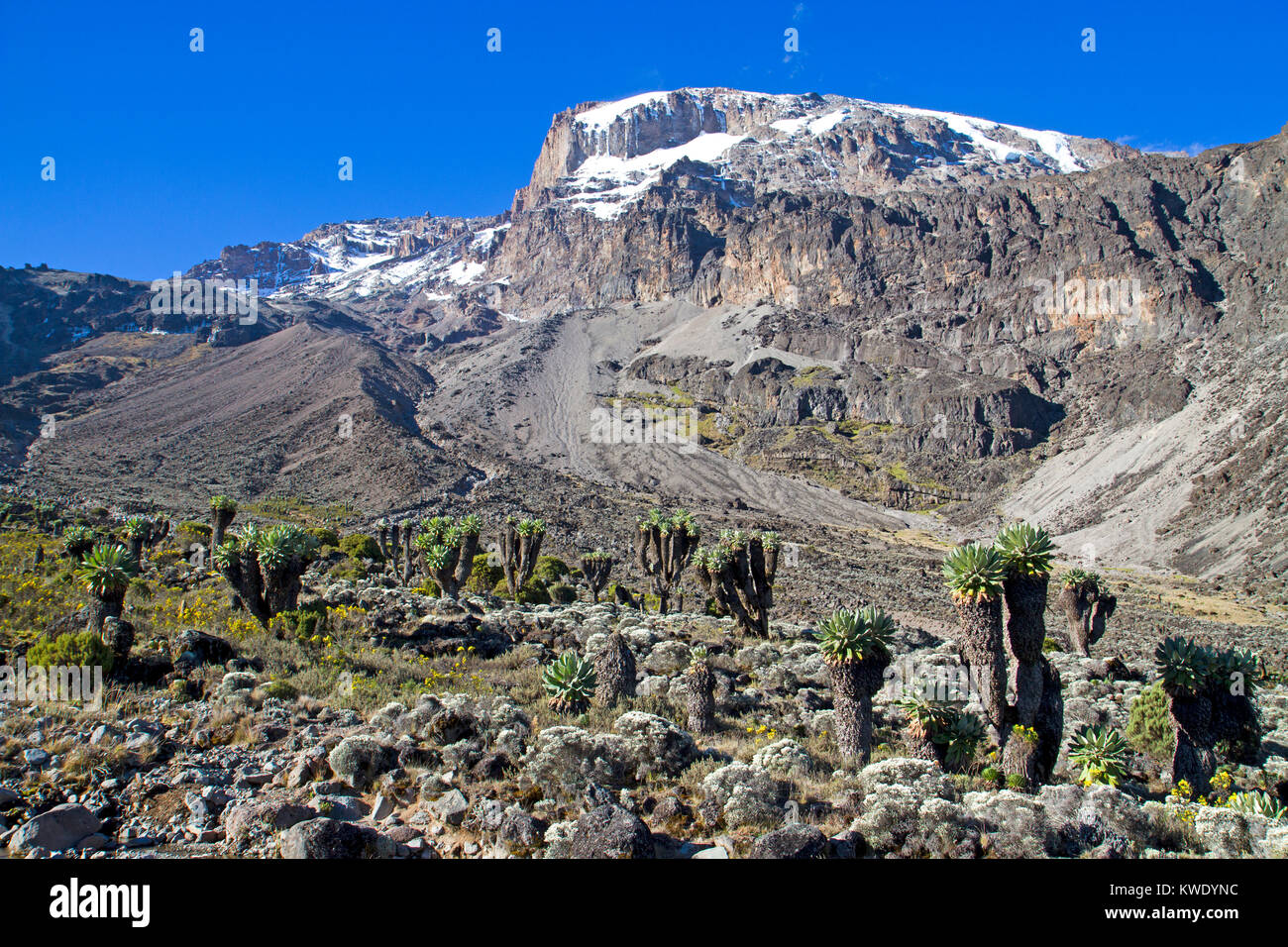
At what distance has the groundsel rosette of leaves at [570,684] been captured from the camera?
47.3 feet

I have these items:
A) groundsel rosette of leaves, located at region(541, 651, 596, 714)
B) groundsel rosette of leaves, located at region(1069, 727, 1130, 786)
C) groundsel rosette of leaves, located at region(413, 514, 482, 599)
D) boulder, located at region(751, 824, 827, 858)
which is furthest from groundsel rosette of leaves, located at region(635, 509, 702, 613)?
boulder, located at region(751, 824, 827, 858)

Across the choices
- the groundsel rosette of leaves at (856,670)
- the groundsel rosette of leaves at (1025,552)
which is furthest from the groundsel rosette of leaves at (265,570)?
the groundsel rosette of leaves at (1025,552)

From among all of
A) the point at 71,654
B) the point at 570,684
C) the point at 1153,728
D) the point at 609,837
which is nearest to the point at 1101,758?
the point at 1153,728

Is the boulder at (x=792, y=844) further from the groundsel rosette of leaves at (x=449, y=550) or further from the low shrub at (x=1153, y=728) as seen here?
the groundsel rosette of leaves at (x=449, y=550)

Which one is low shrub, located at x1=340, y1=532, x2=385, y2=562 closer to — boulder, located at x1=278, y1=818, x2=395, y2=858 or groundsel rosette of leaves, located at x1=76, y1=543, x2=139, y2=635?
groundsel rosette of leaves, located at x1=76, y1=543, x2=139, y2=635

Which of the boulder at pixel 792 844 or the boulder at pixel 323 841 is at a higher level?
the boulder at pixel 323 841

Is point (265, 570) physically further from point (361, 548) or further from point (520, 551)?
point (361, 548)

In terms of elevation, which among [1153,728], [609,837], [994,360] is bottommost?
[1153,728]

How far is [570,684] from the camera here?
47.6 feet

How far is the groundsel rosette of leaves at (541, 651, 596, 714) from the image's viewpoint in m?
14.4

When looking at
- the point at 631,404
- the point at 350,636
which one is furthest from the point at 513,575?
the point at 631,404

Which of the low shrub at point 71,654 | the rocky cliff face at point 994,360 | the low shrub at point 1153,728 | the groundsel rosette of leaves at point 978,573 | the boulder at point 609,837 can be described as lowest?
the low shrub at point 1153,728
